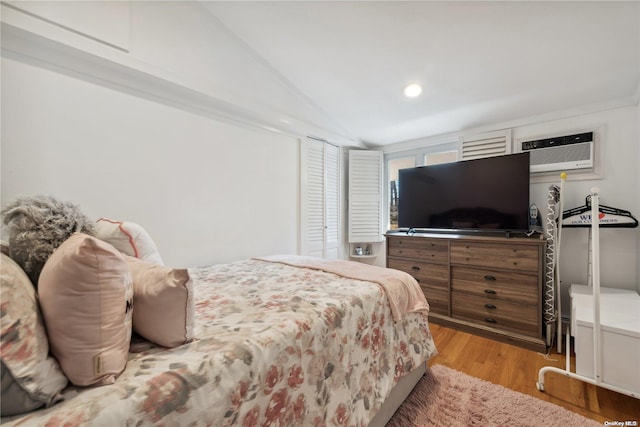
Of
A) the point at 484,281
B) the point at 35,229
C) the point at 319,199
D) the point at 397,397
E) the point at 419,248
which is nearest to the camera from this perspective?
the point at 35,229

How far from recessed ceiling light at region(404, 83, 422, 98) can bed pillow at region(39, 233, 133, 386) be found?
8.85 feet

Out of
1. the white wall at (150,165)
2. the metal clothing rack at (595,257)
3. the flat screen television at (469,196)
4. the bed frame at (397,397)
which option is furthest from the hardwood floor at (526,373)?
the white wall at (150,165)

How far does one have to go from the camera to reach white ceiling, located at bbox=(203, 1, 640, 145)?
1741mm

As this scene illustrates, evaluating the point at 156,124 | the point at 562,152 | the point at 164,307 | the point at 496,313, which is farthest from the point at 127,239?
the point at 562,152

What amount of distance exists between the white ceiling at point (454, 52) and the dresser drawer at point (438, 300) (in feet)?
6.50

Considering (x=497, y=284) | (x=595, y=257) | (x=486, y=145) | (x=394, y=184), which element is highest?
(x=486, y=145)

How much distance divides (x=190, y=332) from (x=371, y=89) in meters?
2.71

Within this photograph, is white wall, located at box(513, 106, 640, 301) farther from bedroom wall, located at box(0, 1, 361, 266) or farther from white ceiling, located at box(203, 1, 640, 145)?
bedroom wall, located at box(0, 1, 361, 266)

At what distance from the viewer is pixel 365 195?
3756 mm

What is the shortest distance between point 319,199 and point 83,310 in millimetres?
2932

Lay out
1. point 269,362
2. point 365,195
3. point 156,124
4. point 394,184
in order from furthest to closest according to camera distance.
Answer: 1. point 394,184
2. point 365,195
3. point 156,124
4. point 269,362

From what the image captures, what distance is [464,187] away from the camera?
9.19ft

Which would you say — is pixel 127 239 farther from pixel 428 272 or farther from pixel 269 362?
pixel 428 272

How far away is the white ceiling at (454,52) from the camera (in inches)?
68.6
